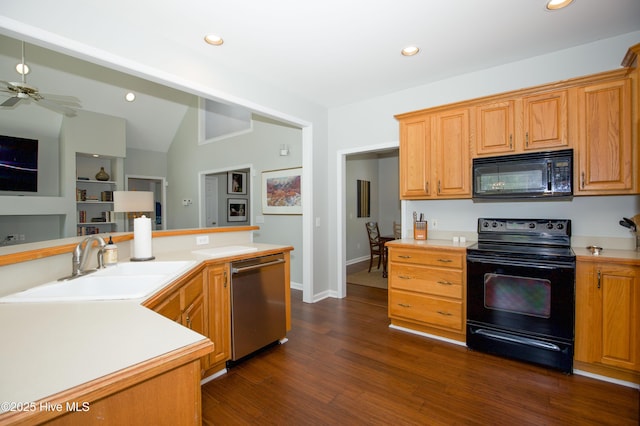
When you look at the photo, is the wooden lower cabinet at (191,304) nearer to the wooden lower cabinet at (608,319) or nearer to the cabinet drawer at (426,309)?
the cabinet drawer at (426,309)

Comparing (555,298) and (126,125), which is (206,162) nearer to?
(126,125)

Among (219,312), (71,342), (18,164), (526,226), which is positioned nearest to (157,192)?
(18,164)

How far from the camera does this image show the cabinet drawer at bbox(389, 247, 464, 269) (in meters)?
2.82

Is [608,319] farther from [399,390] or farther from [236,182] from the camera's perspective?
[236,182]

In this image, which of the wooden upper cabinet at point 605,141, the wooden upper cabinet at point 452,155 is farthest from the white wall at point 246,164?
the wooden upper cabinet at point 605,141

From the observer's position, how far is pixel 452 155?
3.10 meters

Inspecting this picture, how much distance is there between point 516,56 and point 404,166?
4.83 ft

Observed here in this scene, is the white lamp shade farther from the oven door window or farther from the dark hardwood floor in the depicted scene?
the oven door window

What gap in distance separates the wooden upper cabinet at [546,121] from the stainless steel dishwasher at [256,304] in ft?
8.22

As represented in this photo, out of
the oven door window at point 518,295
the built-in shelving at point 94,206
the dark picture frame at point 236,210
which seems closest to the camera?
the oven door window at point 518,295

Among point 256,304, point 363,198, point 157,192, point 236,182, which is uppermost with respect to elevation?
point 236,182

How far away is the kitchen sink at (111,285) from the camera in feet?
4.39

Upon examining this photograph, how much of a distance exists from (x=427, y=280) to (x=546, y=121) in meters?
1.75

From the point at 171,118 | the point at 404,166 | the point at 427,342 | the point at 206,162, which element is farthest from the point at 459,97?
the point at 171,118
